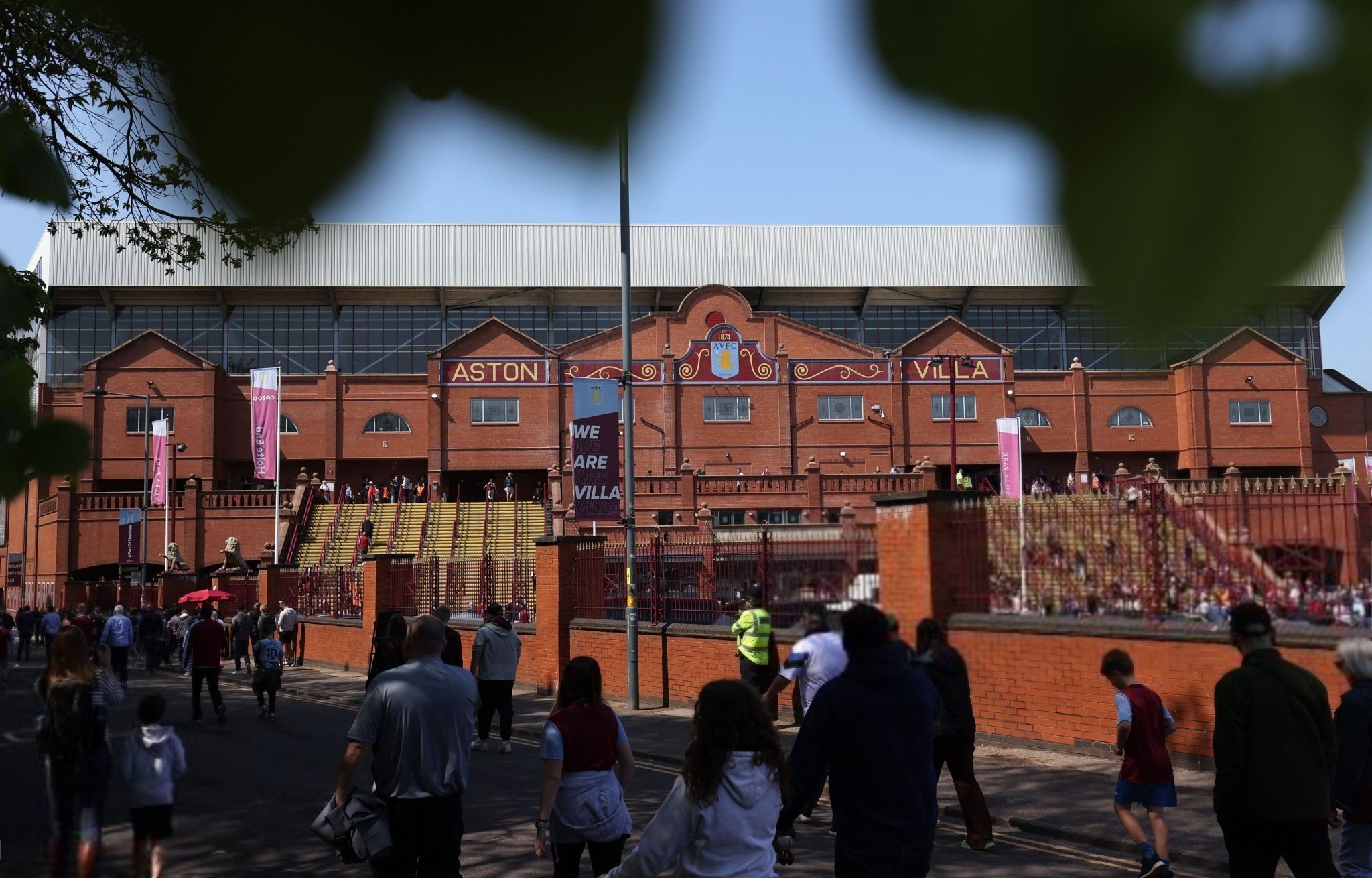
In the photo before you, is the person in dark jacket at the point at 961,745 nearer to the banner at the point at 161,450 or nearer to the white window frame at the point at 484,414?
the banner at the point at 161,450

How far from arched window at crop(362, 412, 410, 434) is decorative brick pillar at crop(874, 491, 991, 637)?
119 ft

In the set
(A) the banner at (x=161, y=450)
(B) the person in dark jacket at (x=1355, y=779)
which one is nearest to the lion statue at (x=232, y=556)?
(A) the banner at (x=161, y=450)

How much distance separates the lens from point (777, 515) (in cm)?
3603

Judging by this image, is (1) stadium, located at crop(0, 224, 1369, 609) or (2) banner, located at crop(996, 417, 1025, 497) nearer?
(1) stadium, located at crop(0, 224, 1369, 609)

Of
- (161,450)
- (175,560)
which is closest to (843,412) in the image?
(175,560)

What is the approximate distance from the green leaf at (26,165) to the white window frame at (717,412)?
111ft

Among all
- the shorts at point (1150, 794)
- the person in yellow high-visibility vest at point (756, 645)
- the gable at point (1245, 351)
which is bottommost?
the shorts at point (1150, 794)

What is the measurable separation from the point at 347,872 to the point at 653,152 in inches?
274

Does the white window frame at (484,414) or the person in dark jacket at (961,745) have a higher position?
the white window frame at (484,414)

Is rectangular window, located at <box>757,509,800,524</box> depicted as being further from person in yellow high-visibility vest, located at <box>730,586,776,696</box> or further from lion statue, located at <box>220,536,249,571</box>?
person in yellow high-visibility vest, located at <box>730,586,776,696</box>

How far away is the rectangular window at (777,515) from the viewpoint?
3544cm

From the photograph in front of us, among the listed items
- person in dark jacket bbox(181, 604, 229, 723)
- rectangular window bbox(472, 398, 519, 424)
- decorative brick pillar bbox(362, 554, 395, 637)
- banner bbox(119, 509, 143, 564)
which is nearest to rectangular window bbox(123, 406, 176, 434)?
banner bbox(119, 509, 143, 564)

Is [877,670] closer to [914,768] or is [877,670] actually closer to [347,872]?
[914,768]

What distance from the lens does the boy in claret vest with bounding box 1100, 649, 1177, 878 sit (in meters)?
6.47
